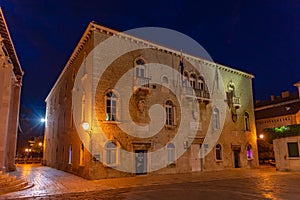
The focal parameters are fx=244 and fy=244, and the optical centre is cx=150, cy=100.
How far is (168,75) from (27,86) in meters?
53.0

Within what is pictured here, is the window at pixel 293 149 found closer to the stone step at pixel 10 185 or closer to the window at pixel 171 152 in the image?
the window at pixel 171 152

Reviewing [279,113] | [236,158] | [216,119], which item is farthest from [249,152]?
[279,113]

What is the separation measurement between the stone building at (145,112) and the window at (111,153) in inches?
2.6

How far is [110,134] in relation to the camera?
16297 millimetres

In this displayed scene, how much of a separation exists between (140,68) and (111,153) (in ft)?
22.7

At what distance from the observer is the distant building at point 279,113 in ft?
89.6

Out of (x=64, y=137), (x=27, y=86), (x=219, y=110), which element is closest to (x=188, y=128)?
(x=219, y=110)

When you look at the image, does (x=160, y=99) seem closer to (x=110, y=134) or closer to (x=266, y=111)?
(x=110, y=134)

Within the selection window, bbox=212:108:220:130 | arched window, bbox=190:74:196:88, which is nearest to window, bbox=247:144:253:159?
window, bbox=212:108:220:130

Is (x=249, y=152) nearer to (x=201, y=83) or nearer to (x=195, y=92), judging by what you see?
(x=201, y=83)

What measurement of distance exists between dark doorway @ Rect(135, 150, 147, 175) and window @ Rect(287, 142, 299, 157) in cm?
1223

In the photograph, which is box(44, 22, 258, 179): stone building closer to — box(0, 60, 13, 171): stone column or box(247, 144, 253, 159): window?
box(247, 144, 253, 159): window

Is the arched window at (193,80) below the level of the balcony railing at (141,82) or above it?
above

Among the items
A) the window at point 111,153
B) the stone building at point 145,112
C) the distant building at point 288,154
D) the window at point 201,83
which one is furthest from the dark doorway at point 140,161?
the distant building at point 288,154
